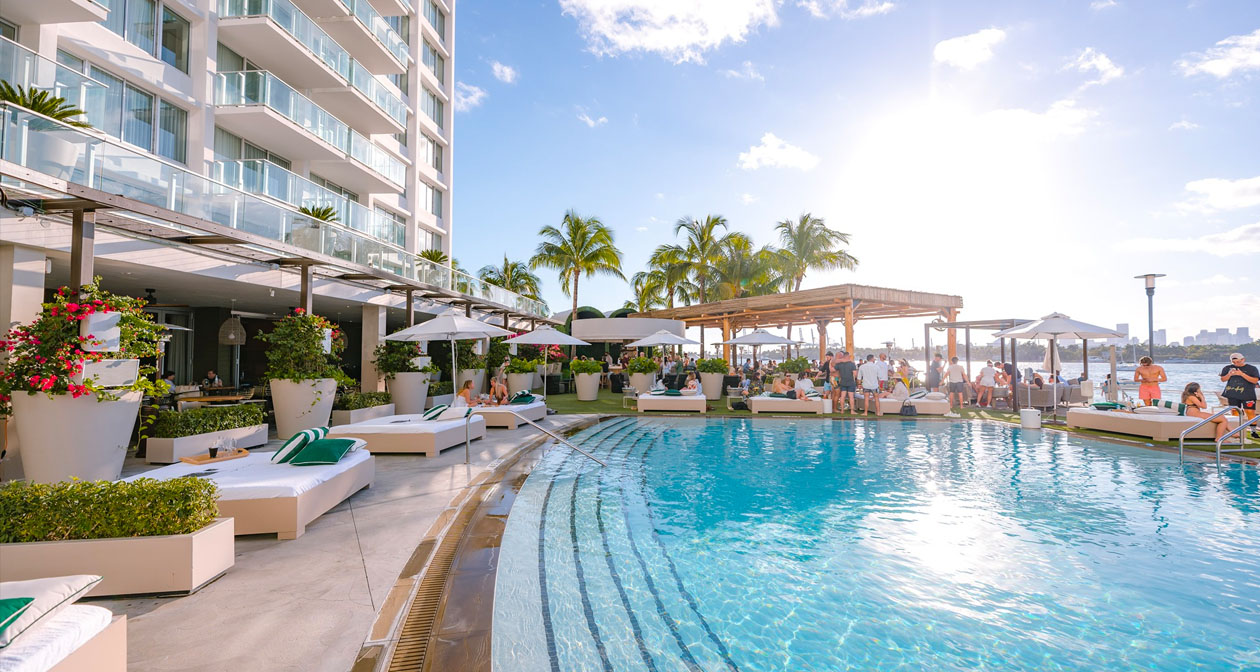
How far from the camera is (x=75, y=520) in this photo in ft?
10.9

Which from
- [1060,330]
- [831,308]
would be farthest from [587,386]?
[1060,330]

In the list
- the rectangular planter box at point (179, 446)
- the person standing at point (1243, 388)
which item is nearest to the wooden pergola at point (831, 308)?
the person standing at point (1243, 388)

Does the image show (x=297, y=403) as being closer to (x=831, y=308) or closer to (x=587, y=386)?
(x=587, y=386)

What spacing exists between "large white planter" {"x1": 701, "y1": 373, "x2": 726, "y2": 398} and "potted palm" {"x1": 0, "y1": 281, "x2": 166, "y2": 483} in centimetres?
1493

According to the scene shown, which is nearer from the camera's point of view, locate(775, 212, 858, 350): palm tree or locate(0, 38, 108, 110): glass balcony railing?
locate(0, 38, 108, 110): glass balcony railing

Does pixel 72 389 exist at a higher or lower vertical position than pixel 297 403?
higher

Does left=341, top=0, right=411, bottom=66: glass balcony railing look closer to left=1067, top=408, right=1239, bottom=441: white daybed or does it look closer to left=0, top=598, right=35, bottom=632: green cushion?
left=0, top=598, right=35, bottom=632: green cushion

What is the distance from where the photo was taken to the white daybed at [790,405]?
47.0 feet

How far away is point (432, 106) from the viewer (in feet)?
87.1

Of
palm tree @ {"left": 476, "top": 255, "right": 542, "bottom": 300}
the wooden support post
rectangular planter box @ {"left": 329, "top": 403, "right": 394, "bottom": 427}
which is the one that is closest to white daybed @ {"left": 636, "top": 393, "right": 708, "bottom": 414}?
rectangular planter box @ {"left": 329, "top": 403, "right": 394, "bottom": 427}

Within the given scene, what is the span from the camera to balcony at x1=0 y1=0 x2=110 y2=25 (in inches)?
365

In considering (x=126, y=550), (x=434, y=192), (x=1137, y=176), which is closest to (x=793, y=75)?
(x=1137, y=176)

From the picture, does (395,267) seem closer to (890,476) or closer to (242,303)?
(242,303)

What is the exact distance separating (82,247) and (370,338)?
8.74 metres
